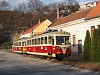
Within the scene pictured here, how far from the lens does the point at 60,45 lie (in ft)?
110

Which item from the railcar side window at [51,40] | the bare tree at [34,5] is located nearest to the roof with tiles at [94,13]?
the railcar side window at [51,40]

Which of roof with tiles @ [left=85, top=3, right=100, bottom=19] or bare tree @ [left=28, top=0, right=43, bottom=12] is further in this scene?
bare tree @ [left=28, top=0, right=43, bottom=12]

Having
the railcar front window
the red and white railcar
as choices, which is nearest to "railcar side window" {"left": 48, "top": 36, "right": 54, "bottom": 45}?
the red and white railcar

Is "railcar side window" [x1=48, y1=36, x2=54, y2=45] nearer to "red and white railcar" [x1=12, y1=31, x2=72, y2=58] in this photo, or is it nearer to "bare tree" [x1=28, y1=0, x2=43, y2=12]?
"red and white railcar" [x1=12, y1=31, x2=72, y2=58]

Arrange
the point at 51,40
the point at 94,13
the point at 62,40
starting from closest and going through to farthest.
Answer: the point at 62,40
the point at 51,40
the point at 94,13

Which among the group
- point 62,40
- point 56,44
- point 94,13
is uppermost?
point 94,13

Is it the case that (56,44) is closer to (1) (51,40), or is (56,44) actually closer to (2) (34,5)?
(1) (51,40)

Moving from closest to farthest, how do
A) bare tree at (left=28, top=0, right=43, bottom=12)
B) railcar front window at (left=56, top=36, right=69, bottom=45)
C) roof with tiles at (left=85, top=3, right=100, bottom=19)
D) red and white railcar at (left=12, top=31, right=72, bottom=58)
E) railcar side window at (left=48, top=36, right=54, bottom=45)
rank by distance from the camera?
A: red and white railcar at (left=12, top=31, right=72, bottom=58) → railcar front window at (left=56, top=36, right=69, bottom=45) → railcar side window at (left=48, top=36, right=54, bottom=45) → roof with tiles at (left=85, top=3, right=100, bottom=19) → bare tree at (left=28, top=0, right=43, bottom=12)

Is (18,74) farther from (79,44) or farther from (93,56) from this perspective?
(79,44)

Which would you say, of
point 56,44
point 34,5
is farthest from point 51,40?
point 34,5

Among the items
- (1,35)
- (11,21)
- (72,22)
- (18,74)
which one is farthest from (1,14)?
(18,74)

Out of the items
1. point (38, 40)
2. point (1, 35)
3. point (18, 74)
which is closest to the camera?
point (18, 74)

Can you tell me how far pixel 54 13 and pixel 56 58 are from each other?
87128 millimetres

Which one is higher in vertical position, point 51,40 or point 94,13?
point 94,13
